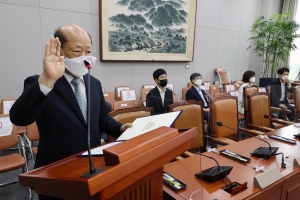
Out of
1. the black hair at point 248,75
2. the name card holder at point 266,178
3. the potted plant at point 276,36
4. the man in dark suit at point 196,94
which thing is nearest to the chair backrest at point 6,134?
the name card holder at point 266,178

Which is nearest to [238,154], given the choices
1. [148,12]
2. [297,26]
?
[148,12]

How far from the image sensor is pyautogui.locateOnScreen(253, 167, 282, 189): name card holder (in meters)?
1.20

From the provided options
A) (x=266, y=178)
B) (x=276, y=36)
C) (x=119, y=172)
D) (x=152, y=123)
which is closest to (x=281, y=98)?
(x=266, y=178)

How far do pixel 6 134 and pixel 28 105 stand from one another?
2012 mm

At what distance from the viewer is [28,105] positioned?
31.6 inches

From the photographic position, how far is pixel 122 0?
15.3 feet

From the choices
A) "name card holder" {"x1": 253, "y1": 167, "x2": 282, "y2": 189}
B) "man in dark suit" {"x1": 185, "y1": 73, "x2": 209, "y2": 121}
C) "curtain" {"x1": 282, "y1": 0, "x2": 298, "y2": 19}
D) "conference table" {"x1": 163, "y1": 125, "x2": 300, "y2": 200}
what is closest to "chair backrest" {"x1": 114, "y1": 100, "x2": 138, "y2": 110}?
"man in dark suit" {"x1": 185, "y1": 73, "x2": 209, "y2": 121}

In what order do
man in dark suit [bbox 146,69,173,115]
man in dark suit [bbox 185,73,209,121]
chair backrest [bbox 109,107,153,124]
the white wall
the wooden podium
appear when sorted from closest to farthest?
1. the wooden podium
2. chair backrest [bbox 109,107,153,124]
3. man in dark suit [bbox 146,69,173,115]
4. man in dark suit [bbox 185,73,209,121]
5. the white wall

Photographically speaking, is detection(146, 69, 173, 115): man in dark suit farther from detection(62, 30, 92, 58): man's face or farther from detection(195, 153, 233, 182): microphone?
detection(62, 30, 92, 58): man's face

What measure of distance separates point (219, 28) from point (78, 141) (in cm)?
641

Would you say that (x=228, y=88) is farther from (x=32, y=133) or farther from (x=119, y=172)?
(x=119, y=172)

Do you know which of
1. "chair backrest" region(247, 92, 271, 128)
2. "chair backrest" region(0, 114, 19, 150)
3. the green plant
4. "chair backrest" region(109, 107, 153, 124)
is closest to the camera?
"chair backrest" region(109, 107, 153, 124)

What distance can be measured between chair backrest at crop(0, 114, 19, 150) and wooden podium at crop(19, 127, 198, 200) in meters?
2.09

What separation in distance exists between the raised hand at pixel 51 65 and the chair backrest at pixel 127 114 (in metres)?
1.09
